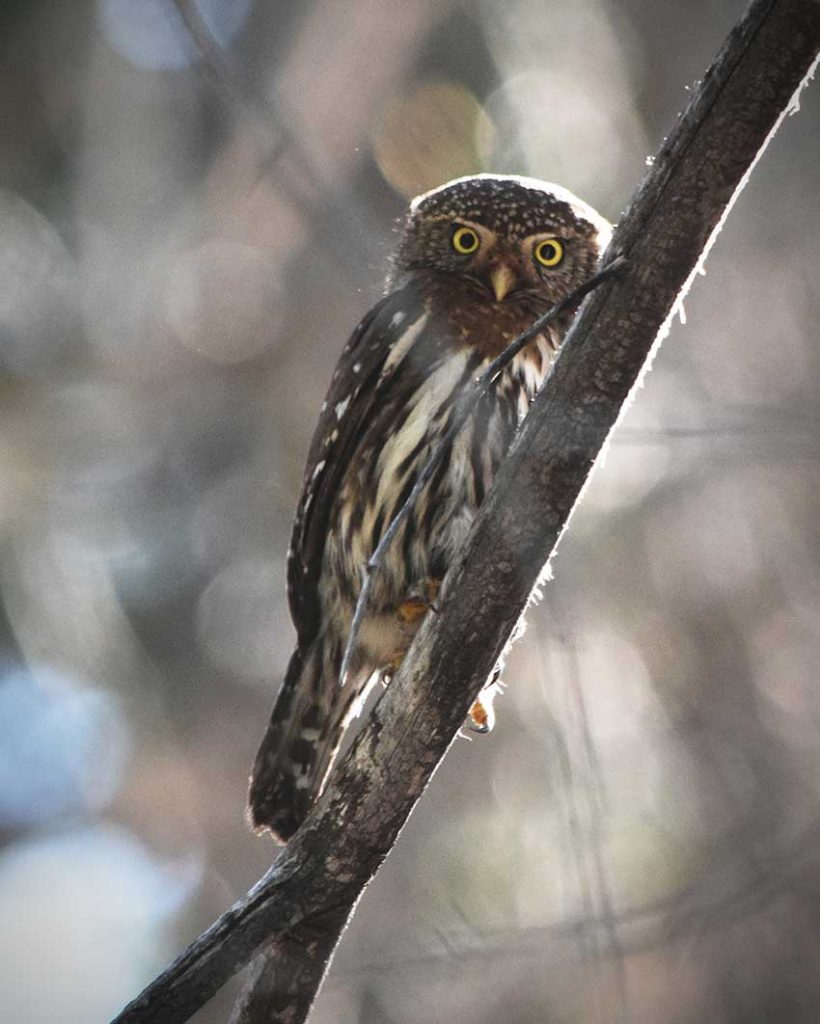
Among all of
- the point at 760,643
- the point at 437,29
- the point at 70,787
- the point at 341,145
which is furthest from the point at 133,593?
the point at 437,29

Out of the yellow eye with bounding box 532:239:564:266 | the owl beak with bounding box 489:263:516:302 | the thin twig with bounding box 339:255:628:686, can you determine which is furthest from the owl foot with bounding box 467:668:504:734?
the thin twig with bounding box 339:255:628:686

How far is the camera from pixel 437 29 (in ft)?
24.8

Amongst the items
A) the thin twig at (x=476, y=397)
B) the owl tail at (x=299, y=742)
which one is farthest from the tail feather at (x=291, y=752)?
the thin twig at (x=476, y=397)

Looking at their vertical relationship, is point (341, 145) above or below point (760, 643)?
above

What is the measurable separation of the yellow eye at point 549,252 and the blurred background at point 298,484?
2.83 ft

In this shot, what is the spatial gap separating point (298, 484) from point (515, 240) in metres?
3.32

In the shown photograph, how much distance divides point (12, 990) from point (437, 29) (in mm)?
6100

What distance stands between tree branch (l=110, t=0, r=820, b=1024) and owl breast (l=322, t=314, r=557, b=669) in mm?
877

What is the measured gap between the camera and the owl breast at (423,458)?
11.2ft

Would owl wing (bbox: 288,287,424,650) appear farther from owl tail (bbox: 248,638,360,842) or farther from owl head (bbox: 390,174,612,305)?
→ owl head (bbox: 390,174,612,305)

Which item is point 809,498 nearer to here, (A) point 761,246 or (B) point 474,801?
(A) point 761,246

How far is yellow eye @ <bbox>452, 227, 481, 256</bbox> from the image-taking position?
381 centimetres

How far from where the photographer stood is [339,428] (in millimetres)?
3699

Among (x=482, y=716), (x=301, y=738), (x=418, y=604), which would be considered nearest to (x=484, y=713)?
(x=482, y=716)
